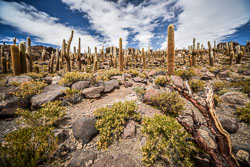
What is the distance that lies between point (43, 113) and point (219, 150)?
15.2ft

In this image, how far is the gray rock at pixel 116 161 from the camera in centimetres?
232

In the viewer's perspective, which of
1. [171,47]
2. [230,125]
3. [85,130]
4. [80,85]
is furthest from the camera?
[171,47]

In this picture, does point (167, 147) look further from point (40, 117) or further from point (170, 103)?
point (40, 117)

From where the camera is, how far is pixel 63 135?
3.15 meters

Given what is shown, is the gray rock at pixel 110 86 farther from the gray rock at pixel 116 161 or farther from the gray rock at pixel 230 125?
the gray rock at pixel 230 125

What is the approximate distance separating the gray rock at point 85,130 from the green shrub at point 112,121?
0.63 feet

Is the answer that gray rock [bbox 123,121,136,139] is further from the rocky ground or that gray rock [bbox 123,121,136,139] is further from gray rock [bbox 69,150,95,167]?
gray rock [bbox 69,150,95,167]

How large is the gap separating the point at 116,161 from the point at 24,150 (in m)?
1.94

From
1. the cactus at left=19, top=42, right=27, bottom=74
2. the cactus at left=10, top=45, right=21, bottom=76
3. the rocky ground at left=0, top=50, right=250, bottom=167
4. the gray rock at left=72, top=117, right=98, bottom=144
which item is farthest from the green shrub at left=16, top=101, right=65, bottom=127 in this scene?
the cactus at left=19, top=42, right=27, bottom=74

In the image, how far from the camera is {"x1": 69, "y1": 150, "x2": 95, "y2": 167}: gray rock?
7.76ft

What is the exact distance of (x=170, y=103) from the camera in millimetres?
4418

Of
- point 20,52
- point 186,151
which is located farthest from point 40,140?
point 20,52

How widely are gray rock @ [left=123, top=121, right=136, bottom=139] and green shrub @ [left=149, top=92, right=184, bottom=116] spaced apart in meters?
1.69

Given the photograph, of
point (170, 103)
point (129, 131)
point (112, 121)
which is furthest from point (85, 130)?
point (170, 103)
